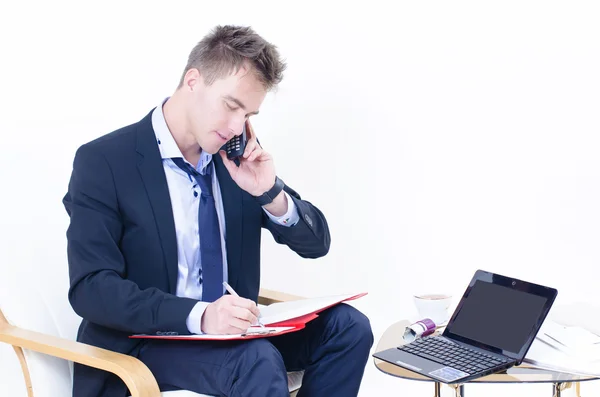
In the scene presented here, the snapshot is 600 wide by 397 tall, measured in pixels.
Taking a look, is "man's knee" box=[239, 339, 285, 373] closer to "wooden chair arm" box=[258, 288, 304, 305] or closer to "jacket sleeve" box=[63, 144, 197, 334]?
"jacket sleeve" box=[63, 144, 197, 334]

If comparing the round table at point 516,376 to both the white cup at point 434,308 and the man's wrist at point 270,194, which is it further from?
the man's wrist at point 270,194

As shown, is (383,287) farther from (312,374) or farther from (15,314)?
(15,314)

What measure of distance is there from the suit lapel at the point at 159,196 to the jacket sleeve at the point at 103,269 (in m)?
0.09

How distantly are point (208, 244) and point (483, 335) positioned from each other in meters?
0.76

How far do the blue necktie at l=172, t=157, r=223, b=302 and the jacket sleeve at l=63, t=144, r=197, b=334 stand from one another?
8.5 inches

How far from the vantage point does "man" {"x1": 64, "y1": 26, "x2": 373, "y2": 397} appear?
6.32 ft

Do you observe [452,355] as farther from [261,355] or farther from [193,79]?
[193,79]

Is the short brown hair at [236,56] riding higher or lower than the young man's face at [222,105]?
higher

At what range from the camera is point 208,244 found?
2.20m

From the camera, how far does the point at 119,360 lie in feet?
6.12

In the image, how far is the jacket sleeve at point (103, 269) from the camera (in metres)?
1.93

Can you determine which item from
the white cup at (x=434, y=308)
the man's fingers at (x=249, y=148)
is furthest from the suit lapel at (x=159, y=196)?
the white cup at (x=434, y=308)

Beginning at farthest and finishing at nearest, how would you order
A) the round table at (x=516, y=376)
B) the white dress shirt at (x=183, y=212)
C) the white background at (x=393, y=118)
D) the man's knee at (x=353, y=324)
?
the white background at (x=393, y=118) < the white dress shirt at (x=183, y=212) < the man's knee at (x=353, y=324) < the round table at (x=516, y=376)

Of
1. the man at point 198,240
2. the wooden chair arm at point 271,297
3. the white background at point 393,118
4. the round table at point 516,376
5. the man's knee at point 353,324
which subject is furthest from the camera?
the white background at point 393,118
